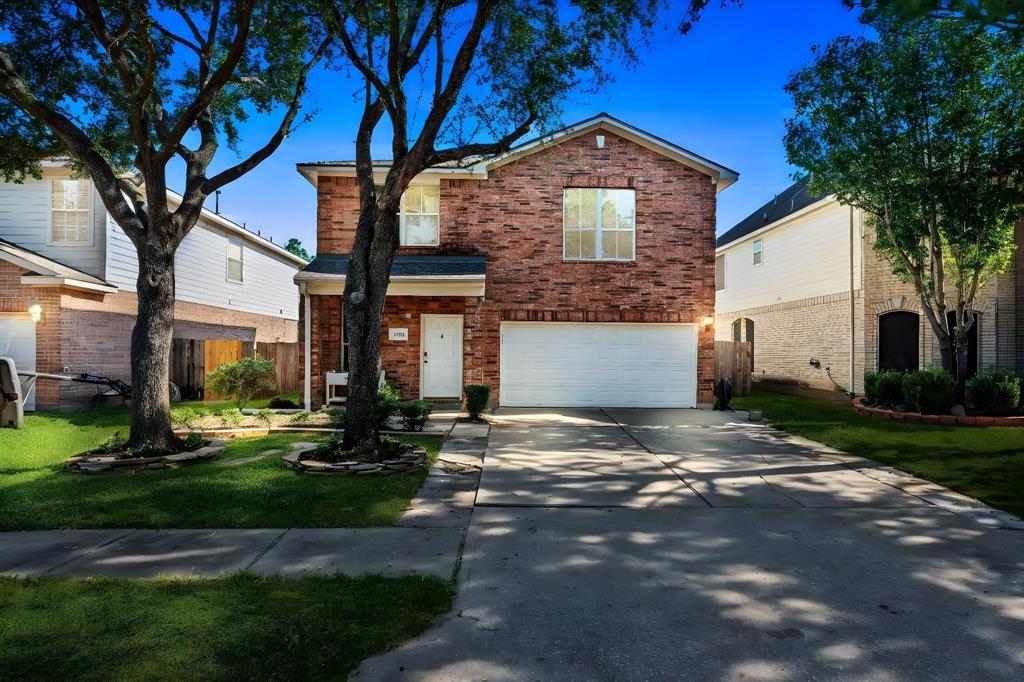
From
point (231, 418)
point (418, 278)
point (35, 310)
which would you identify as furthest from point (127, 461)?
point (35, 310)

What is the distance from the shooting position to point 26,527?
17.2ft

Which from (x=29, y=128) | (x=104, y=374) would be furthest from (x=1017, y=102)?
(x=104, y=374)

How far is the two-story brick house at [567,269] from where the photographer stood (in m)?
14.9

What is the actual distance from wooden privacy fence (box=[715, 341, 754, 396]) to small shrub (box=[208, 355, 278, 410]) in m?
13.2

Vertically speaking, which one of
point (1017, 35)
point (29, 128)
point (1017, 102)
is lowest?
point (1017, 35)

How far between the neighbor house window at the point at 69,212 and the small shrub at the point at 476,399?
10881 millimetres

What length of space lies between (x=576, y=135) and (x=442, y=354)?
678 cm

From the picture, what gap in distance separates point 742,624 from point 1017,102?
13.9 meters

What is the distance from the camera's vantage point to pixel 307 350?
551 inches

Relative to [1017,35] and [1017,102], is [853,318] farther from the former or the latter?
[1017,35]

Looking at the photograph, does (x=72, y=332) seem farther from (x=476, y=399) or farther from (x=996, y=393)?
(x=996, y=393)

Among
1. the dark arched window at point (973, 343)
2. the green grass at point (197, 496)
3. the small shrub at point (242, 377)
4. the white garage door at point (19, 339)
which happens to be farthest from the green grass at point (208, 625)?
the dark arched window at point (973, 343)

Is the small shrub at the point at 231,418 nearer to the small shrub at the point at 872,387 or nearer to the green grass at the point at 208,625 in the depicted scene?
the green grass at the point at 208,625

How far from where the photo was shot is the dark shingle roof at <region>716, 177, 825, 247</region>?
19828 mm
